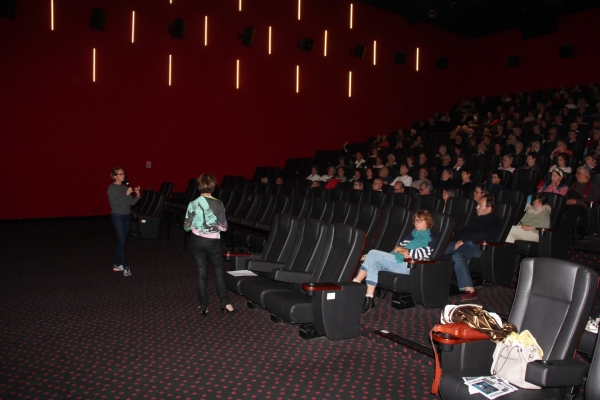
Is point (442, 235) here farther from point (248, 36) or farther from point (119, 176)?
point (248, 36)

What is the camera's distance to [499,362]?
2.30m

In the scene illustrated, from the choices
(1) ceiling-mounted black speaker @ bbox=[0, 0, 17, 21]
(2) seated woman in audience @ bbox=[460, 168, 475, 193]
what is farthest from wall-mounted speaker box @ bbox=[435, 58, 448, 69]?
(1) ceiling-mounted black speaker @ bbox=[0, 0, 17, 21]

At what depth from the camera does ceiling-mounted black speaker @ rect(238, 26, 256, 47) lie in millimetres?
11070

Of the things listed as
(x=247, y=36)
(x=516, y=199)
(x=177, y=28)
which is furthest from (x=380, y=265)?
(x=247, y=36)

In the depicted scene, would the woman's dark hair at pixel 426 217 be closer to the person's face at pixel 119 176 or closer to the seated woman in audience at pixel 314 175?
the person's face at pixel 119 176

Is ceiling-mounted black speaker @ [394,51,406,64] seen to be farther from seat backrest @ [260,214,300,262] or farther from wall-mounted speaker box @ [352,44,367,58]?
seat backrest @ [260,214,300,262]

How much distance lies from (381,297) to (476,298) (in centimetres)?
84

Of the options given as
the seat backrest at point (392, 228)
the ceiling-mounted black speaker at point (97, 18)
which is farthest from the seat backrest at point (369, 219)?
the ceiling-mounted black speaker at point (97, 18)

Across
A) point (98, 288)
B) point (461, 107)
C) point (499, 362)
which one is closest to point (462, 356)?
point (499, 362)

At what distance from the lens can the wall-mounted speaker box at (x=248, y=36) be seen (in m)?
11.1

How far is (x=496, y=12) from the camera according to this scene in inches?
516

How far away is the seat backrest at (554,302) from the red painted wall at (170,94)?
9.11 metres

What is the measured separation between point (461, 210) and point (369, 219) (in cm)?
101

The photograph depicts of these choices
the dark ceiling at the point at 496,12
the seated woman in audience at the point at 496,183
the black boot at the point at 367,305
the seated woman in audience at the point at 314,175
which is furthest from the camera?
the dark ceiling at the point at 496,12
